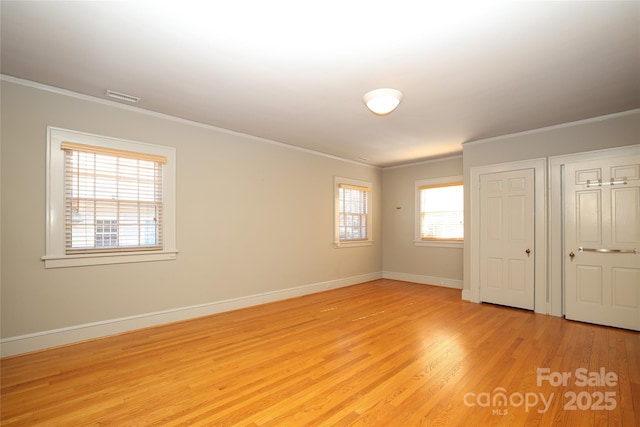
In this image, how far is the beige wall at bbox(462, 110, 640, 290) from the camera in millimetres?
3998

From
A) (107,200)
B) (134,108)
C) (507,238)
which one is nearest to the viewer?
A: (107,200)

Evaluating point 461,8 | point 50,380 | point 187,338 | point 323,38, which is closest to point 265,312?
point 187,338

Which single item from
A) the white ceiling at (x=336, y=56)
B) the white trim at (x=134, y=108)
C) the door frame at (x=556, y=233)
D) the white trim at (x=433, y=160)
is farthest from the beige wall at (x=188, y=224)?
the door frame at (x=556, y=233)

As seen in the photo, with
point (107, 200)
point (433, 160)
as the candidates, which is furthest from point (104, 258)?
point (433, 160)

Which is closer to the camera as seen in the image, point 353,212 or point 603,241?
point 603,241

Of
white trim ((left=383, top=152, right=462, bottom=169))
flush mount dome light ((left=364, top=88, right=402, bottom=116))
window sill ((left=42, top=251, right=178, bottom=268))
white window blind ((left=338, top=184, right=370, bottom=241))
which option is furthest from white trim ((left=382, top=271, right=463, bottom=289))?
window sill ((left=42, top=251, right=178, bottom=268))

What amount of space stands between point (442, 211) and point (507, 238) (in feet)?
6.01

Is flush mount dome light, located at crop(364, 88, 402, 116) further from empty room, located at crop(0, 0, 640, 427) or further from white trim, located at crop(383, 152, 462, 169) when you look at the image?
white trim, located at crop(383, 152, 462, 169)

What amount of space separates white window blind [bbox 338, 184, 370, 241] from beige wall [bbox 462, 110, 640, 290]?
237cm

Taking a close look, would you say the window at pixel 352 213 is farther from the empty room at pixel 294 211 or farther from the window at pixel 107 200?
the window at pixel 107 200

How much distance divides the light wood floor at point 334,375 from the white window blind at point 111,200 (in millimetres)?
1134

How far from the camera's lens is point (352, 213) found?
6.92m

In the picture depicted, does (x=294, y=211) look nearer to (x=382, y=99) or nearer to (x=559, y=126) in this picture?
(x=382, y=99)

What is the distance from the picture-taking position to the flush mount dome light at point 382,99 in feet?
10.6
